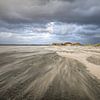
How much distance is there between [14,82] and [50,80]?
212 centimetres

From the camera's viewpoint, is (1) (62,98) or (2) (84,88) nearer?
(1) (62,98)

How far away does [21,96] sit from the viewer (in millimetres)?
5422

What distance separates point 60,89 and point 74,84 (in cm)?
120

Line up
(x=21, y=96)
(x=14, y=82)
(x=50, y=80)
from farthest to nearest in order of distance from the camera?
(x=50, y=80)
(x=14, y=82)
(x=21, y=96)

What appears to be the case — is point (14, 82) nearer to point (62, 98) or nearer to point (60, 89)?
point (60, 89)

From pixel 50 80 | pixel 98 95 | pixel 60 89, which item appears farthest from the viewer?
pixel 50 80

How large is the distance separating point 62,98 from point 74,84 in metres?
2.02

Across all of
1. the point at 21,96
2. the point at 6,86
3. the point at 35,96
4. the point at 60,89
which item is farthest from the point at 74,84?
the point at 6,86

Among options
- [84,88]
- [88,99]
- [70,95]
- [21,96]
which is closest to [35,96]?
[21,96]

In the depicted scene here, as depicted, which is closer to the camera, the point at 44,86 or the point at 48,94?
the point at 48,94

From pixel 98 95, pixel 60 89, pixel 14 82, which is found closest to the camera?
pixel 98 95

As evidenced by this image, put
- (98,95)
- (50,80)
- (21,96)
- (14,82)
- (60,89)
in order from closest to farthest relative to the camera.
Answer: (21,96) → (98,95) → (60,89) → (14,82) → (50,80)

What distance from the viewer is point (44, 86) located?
674 centimetres

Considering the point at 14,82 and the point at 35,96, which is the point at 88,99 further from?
the point at 14,82
